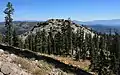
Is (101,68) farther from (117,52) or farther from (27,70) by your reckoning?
(27,70)

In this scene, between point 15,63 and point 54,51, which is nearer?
point 15,63

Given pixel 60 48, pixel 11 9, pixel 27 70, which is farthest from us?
pixel 60 48

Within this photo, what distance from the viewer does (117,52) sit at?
347ft

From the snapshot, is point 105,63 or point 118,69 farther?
point 118,69

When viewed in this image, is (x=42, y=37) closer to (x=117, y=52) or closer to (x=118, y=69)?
(x=117, y=52)

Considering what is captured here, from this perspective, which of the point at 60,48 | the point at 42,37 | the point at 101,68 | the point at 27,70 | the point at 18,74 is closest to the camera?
the point at 18,74

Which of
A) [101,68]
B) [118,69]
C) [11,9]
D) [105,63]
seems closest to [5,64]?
[101,68]

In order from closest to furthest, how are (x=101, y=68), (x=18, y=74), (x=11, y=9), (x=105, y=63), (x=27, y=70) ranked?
1. (x=18, y=74)
2. (x=27, y=70)
3. (x=101, y=68)
4. (x=105, y=63)
5. (x=11, y=9)

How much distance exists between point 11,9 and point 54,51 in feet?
153

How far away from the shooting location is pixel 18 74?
19.1 meters

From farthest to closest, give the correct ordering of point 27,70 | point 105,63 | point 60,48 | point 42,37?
point 42,37
point 60,48
point 105,63
point 27,70

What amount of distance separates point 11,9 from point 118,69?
46.9m

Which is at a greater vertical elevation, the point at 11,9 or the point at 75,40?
the point at 11,9

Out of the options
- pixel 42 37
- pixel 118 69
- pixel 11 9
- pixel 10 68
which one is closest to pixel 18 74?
pixel 10 68
